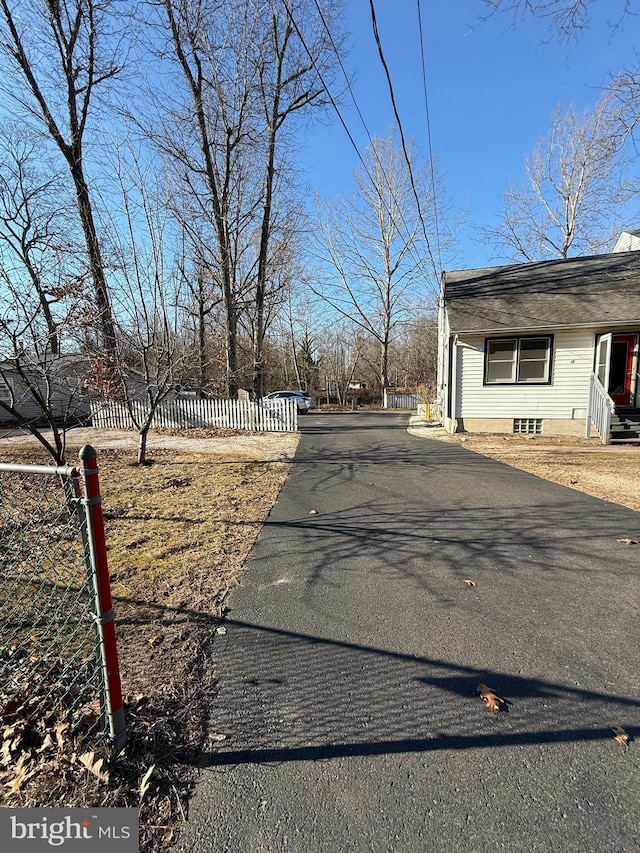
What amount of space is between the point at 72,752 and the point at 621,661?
2.91 metres

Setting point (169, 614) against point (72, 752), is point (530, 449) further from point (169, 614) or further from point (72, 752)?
point (72, 752)

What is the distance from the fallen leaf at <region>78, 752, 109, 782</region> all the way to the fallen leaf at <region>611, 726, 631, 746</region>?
222 cm

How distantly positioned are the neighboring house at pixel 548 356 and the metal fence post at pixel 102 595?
1190 cm

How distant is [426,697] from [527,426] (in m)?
11.7

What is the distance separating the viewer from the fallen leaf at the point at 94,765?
155 cm

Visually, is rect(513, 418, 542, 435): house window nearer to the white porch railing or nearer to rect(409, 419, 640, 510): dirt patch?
rect(409, 419, 640, 510): dirt patch

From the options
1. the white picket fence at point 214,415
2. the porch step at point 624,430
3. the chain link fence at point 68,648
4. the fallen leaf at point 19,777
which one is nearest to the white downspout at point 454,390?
the porch step at point 624,430

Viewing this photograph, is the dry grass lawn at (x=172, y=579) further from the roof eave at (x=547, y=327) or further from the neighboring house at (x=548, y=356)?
the roof eave at (x=547, y=327)

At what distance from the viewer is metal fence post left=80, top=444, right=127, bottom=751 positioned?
5.16 feet

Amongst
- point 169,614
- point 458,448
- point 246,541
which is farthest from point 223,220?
point 169,614

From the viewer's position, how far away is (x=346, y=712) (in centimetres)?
194

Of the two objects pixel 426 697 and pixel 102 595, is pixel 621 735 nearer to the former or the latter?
pixel 426 697

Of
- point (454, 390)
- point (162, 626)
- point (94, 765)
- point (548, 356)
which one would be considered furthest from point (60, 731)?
point (548, 356)

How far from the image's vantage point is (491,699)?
199 cm
